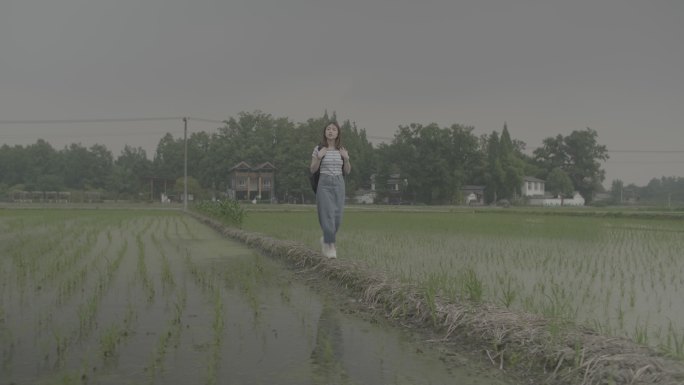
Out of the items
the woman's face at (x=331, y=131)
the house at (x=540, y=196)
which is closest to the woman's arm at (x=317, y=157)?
the woman's face at (x=331, y=131)

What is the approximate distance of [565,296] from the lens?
5039 millimetres

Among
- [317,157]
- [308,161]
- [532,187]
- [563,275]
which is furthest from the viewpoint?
[532,187]

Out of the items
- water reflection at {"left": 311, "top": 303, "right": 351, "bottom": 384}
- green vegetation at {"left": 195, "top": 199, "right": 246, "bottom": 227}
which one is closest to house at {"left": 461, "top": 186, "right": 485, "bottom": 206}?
green vegetation at {"left": 195, "top": 199, "right": 246, "bottom": 227}

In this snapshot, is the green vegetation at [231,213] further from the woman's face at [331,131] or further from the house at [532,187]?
the house at [532,187]

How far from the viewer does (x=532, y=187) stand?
70688mm

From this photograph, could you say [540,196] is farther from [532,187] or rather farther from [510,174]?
[510,174]

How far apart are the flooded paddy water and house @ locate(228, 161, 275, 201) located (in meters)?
51.4

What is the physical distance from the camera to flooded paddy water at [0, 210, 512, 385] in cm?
291

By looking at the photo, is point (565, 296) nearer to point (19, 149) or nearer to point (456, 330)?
point (456, 330)

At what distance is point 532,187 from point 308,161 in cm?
3277

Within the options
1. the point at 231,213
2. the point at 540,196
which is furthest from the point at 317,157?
the point at 540,196

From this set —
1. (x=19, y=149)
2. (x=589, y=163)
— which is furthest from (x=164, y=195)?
(x=589, y=163)

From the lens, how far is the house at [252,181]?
57.9 m

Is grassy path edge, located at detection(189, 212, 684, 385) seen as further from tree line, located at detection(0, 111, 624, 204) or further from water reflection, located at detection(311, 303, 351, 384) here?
tree line, located at detection(0, 111, 624, 204)
